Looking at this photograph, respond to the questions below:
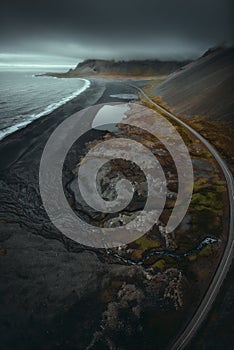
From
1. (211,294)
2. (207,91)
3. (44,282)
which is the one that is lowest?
(44,282)

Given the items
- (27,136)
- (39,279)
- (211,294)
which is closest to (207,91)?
(27,136)

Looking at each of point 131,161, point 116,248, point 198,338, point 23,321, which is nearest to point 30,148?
point 131,161

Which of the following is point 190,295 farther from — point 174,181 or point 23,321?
point 174,181

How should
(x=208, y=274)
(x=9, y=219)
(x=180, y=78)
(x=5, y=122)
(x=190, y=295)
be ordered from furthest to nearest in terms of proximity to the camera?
(x=180, y=78)
(x=5, y=122)
(x=9, y=219)
(x=208, y=274)
(x=190, y=295)

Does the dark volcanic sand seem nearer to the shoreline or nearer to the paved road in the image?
the paved road

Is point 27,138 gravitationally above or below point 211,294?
above

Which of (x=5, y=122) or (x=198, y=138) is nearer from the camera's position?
(x=198, y=138)

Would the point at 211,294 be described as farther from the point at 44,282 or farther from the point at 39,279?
the point at 39,279

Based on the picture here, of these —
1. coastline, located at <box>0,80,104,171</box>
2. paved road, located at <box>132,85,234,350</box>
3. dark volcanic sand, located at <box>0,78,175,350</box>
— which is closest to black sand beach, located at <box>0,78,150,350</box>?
dark volcanic sand, located at <box>0,78,175,350</box>

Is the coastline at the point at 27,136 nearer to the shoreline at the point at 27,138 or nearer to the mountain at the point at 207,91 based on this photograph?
the shoreline at the point at 27,138

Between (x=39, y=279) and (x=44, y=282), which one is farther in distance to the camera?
(x=39, y=279)
